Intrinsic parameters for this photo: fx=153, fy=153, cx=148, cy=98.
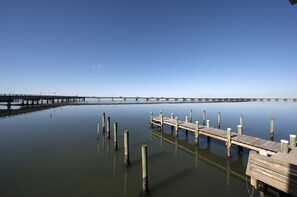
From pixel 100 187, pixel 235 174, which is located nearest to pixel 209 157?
pixel 235 174

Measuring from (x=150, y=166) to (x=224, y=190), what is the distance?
16.7 feet

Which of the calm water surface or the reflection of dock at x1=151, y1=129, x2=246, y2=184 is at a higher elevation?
the calm water surface

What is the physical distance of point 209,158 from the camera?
44.7 feet

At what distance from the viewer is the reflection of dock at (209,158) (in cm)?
1112

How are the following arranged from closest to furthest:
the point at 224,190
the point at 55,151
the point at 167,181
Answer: the point at 224,190
the point at 167,181
the point at 55,151

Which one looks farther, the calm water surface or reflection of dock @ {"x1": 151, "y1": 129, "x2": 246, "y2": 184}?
reflection of dock @ {"x1": 151, "y1": 129, "x2": 246, "y2": 184}

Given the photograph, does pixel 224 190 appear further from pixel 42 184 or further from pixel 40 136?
pixel 40 136

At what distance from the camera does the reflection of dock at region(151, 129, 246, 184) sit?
36.5 ft

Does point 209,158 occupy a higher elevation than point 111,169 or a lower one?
lower

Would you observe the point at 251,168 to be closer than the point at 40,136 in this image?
Yes

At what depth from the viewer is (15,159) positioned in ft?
40.8

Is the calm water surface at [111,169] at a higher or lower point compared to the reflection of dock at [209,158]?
higher

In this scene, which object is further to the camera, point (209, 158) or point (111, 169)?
point (209, 158)

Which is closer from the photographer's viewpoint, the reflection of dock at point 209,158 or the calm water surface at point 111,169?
the calm water surface at point 111,169
